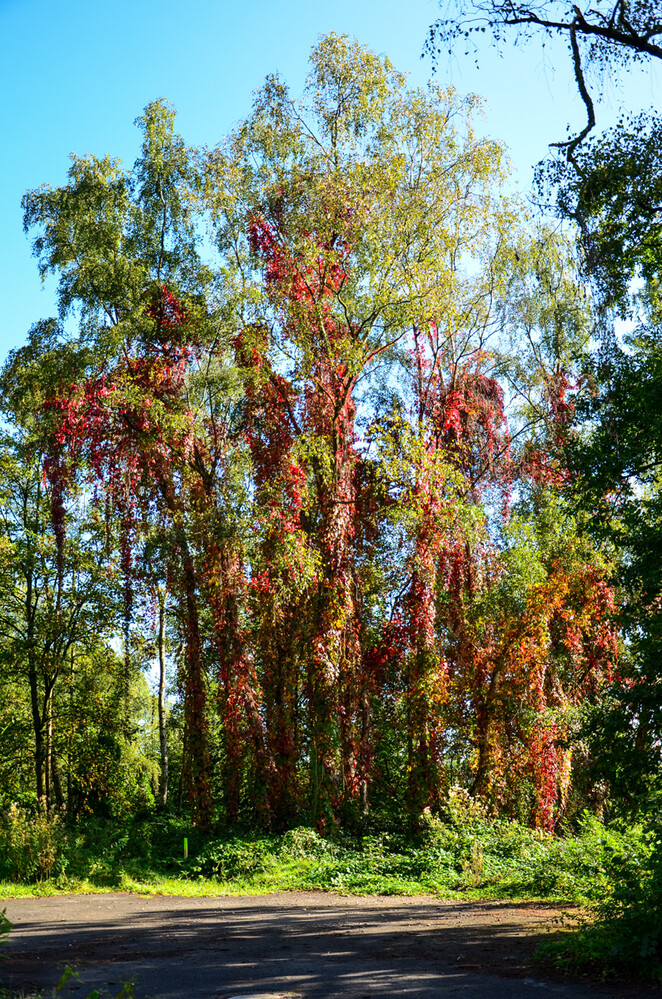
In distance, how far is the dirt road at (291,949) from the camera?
6816 millimetres

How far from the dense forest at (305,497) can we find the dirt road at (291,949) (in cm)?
575

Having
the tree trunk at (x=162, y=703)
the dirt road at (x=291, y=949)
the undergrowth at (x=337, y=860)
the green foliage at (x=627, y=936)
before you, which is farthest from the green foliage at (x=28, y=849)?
the green foliage at (x=627, y=936)

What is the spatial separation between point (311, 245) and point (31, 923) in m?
13.4

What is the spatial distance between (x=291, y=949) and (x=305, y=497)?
10.8 meters

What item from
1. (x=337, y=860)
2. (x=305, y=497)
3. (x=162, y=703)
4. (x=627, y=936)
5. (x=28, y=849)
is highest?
(x=305, y=497)

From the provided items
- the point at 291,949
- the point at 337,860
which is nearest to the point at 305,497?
the point at 337,860

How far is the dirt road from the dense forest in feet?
18.9

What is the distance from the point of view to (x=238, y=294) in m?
19.5

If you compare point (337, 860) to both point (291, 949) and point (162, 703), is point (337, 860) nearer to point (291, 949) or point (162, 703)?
point (291, 949)

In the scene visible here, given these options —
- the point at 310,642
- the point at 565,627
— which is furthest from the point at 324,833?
the point at 565,627

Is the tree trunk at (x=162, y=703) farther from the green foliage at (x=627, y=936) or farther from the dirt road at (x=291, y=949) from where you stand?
the green foliage at (x=627, y=936)

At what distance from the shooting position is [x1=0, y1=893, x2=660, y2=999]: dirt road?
682 cm

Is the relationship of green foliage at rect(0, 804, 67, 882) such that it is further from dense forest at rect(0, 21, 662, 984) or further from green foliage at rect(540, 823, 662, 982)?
green foliage at rect(540, 823, 662, 982)

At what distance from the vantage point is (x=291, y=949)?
873cm
